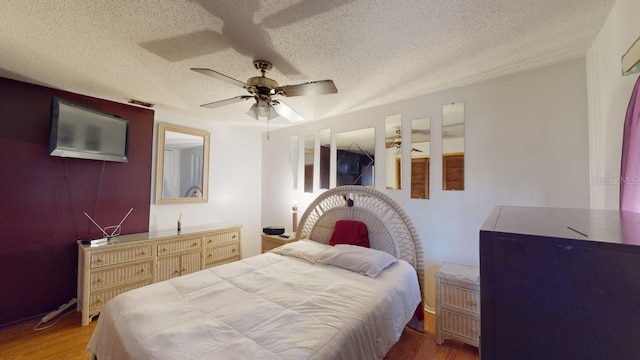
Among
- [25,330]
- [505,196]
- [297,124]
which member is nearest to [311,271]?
[505,196]

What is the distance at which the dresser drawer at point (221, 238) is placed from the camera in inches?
127

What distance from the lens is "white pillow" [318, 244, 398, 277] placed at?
6.64 feet

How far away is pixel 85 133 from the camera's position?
248cm

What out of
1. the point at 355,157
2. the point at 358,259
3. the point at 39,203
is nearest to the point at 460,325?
the point at 358,259

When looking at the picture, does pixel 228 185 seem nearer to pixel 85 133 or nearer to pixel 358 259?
pixel 85 133

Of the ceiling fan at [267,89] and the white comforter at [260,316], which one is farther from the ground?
the ceiling fan at [267,89]

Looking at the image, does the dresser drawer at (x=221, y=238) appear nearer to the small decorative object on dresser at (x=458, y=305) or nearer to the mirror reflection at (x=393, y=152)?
the mirror reflection at (x=393, y=152)

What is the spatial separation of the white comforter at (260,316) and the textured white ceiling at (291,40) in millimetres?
1759

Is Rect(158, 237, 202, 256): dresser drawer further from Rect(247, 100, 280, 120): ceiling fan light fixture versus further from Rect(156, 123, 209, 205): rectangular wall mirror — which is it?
Rect(247, 100, 280, 120): ceiling fan light fixture

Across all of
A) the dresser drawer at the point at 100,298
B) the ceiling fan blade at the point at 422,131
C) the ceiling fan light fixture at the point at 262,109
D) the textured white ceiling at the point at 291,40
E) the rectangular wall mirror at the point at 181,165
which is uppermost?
the textured white ceiling at the point at 291,40

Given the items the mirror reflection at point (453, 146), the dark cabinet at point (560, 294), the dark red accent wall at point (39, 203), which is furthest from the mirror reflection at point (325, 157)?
the dark cabinet at point (560, 294)

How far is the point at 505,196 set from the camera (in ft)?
7.12

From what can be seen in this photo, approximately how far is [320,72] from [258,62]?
0.54 m

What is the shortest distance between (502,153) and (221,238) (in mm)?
3493
